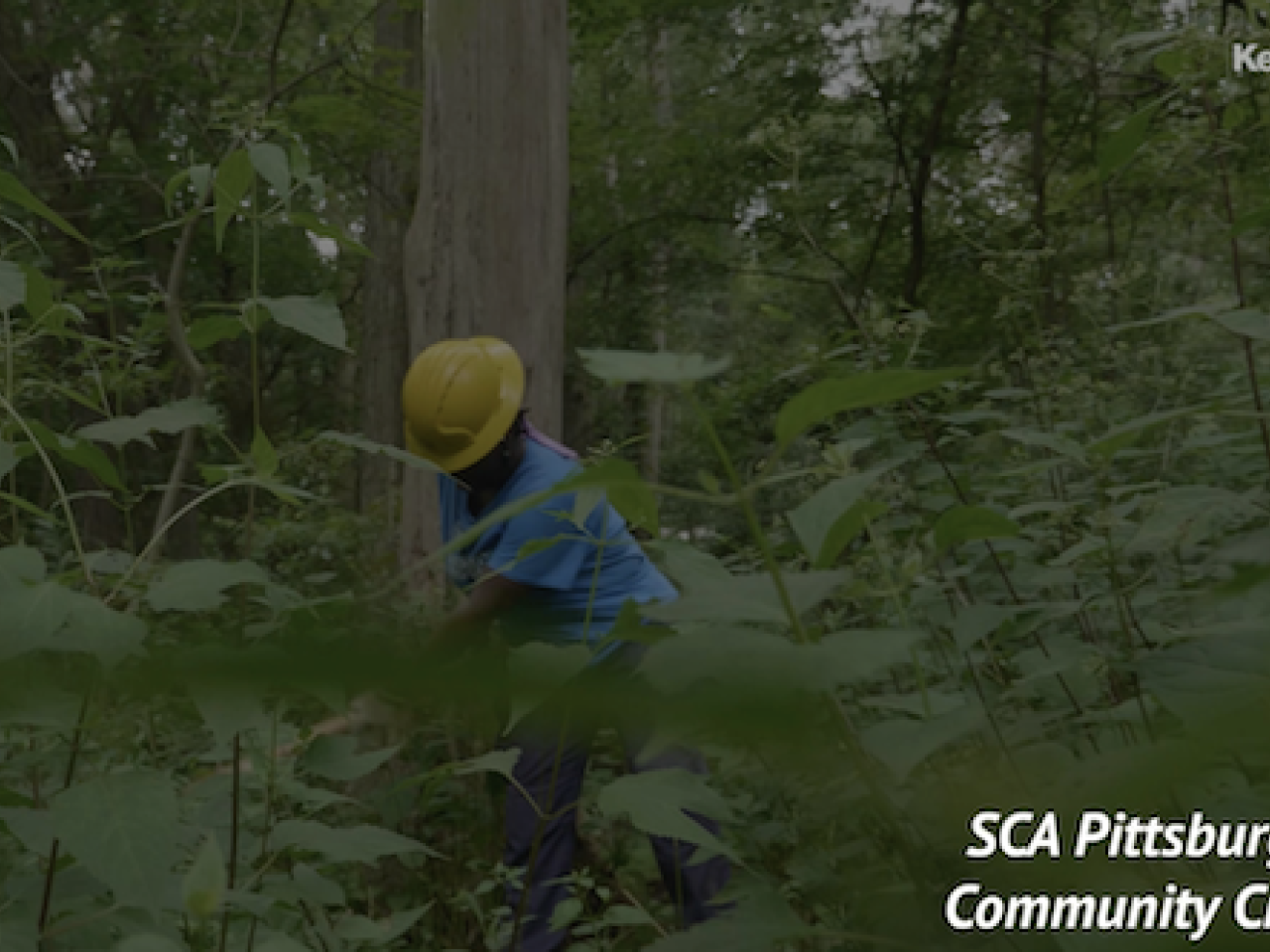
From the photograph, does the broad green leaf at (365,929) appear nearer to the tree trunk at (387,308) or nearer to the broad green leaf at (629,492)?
the broad green leaf at (629,492)

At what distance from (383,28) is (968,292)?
4981 millimetres

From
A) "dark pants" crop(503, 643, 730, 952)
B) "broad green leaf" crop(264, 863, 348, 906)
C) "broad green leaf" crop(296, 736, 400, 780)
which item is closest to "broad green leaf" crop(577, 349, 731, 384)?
"broad green leaf" crop(296, 736, 400, 780)

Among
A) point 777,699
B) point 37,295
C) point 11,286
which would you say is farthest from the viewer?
point 37,295

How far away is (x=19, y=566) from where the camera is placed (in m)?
0.95

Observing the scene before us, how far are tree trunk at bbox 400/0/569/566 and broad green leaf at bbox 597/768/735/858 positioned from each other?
3.59 m

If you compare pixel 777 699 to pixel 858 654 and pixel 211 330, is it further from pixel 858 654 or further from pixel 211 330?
pixel 211 330

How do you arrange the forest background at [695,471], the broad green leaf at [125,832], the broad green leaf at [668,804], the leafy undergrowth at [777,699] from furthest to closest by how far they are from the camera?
1. the broad green leaf at [668,804]
2. the broad green leaf at [125,832]
3. the forest background at [695,471]
4. the leafy undergrowth at [777,699]

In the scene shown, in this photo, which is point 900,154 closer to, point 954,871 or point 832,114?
point 832,114

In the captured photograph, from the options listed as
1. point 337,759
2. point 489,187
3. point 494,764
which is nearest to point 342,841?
point 337,759

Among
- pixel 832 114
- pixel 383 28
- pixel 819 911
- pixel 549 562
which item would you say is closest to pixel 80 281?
pixel 383 28

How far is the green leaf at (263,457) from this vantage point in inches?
47.4

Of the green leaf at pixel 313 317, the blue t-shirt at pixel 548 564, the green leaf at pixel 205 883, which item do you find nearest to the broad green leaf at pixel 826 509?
the green leaf at pixel 205 883

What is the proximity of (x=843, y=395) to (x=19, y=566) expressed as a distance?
77 centimetres

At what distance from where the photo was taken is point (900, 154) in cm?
778
